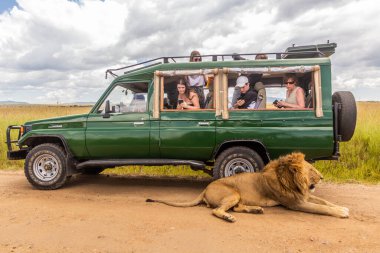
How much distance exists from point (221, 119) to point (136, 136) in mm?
1557

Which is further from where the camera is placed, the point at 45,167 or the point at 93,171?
the point at 93,171

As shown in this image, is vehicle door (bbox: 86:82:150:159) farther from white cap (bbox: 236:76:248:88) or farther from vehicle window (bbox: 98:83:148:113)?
white cap (bbox: 236:76:248:88)

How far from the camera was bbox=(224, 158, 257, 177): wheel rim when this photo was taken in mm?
6113

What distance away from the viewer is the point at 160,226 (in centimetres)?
448

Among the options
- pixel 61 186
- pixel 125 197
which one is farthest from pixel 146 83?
pixel 61 186

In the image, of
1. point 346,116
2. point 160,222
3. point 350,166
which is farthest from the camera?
point 350,166

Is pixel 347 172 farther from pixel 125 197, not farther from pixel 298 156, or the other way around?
pixel 125 197

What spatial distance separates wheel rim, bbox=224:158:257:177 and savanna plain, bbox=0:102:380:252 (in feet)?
2.49

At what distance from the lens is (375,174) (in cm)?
748

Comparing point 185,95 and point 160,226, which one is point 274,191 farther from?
point 185,95

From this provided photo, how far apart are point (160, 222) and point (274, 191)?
1.75m

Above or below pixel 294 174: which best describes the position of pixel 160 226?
below

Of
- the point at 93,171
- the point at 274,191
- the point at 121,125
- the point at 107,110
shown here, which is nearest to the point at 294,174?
the point at 274,191

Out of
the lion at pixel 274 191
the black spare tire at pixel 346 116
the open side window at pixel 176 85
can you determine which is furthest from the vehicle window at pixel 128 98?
the black spare tire at pixel 346 116
